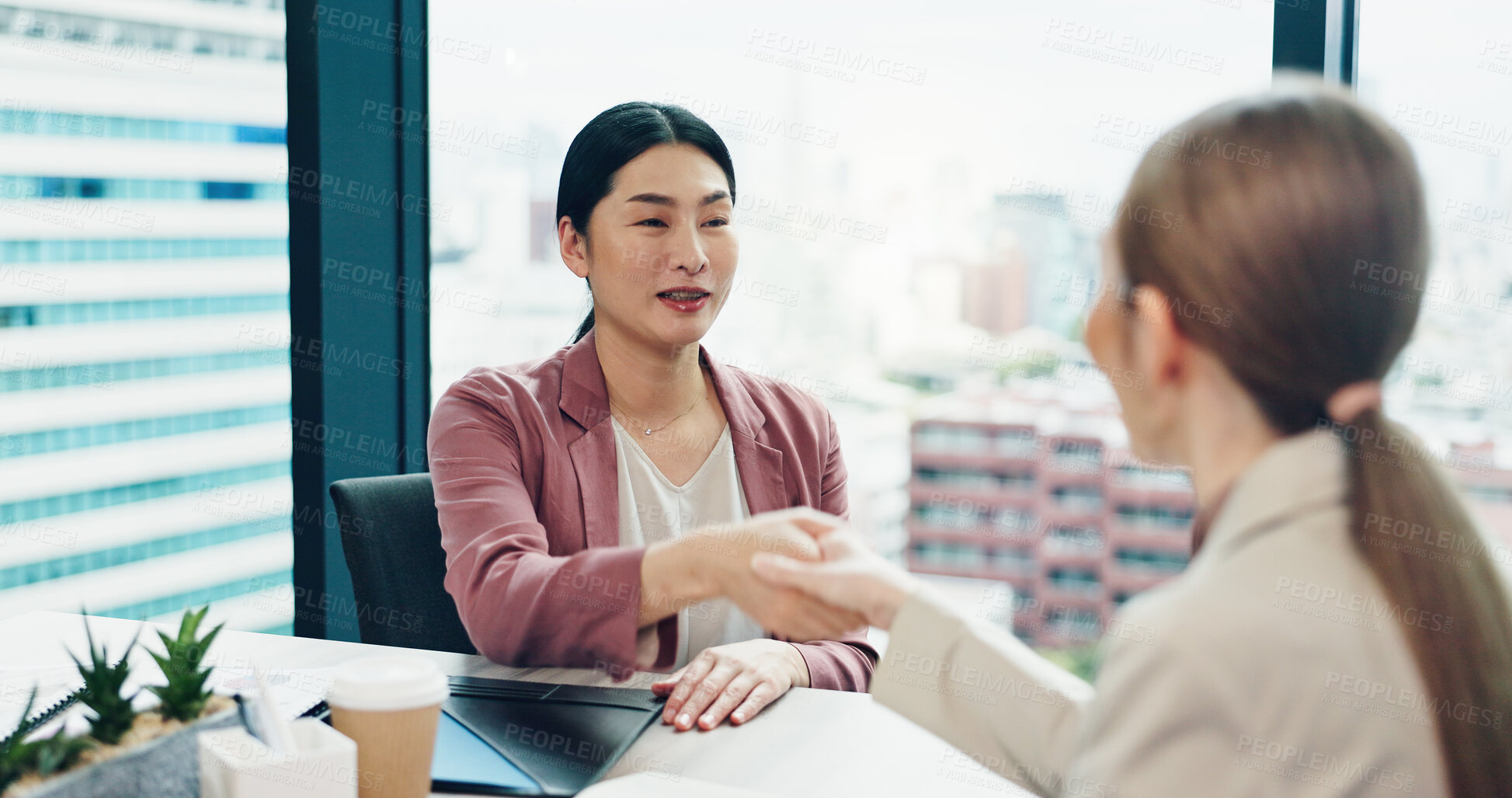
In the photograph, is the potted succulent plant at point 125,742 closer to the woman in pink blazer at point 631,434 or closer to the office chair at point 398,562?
the woman in pink blazer at point 631,434

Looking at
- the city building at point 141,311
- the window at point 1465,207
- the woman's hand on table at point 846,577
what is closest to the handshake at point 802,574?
the woman's hand on table at point 846,577

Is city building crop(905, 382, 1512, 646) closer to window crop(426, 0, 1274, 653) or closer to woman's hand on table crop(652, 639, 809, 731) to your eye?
window crop(426, 0, 1274, 653)

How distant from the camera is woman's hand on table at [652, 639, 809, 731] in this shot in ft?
4.04

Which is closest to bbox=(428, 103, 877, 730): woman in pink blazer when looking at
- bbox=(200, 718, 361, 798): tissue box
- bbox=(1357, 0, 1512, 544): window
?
bbox=(200, 718, 361, 798): tissue box

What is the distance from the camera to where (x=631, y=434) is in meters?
1.84

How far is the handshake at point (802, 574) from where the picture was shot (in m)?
1.10

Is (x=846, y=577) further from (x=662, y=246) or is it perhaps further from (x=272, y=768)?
(x=662, y=246)

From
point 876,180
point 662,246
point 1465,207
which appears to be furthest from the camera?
point 876,180

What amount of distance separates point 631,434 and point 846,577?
31.8 inches

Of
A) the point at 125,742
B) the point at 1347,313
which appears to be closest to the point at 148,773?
the point at 125,742

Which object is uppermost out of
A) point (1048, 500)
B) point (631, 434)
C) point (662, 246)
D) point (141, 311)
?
point (662, 246)

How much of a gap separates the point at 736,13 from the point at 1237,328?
6.04ft

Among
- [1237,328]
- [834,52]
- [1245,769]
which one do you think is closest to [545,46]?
[834,52]

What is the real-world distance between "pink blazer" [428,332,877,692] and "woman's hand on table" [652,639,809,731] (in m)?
0.05
